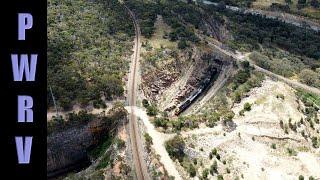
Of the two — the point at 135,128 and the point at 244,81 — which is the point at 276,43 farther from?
the point at 135,128

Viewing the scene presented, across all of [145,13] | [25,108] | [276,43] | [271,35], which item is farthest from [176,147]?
[271,35]

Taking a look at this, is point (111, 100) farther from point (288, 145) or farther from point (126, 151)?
point (288, 145)

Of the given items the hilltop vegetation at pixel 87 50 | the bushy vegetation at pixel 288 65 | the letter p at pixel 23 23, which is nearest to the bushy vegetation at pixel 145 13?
the hilltop vegetation at pixel 87 50

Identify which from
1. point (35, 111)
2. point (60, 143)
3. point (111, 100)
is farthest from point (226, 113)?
point (35, 111)

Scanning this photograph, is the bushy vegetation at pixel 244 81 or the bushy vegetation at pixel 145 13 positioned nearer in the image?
the bushy vegetation at pixel 244 81

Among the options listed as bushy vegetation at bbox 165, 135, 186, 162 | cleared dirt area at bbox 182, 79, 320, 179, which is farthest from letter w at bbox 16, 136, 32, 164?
bushy vegetation at bbox 165, 135, 186, 162

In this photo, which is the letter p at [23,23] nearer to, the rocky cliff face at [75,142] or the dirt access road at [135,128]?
the dirt access road at [135,128]

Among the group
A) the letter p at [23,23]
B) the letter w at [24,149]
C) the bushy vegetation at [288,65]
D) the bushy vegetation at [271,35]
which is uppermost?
the letter p at [23,23]

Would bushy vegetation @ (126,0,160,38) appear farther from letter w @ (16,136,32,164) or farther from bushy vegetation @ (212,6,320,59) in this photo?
letter w @ (16,136,32,164)
